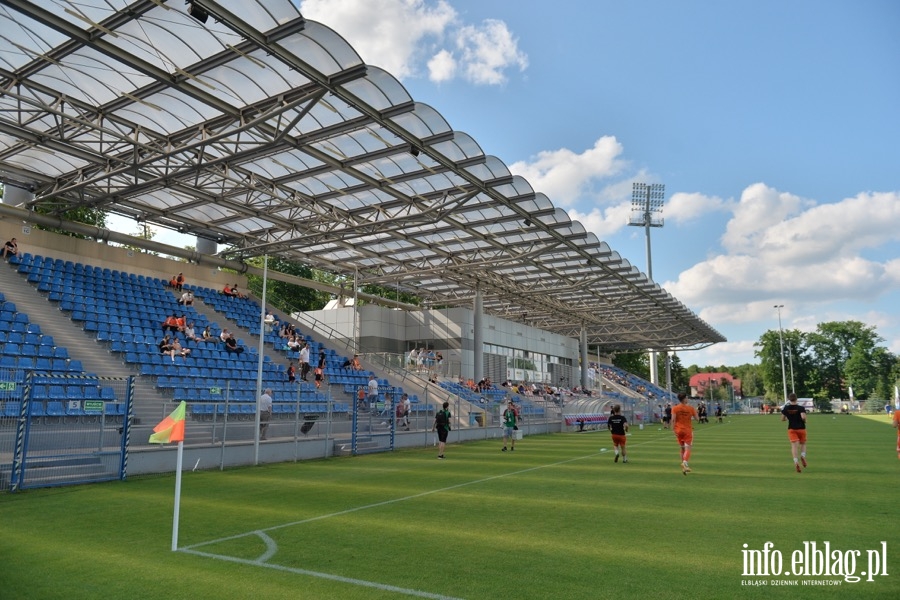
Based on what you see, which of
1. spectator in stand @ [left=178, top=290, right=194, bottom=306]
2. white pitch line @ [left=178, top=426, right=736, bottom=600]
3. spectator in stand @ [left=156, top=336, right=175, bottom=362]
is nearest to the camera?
white pitch line @ [left=178, top=426, right=736, bottom=600]

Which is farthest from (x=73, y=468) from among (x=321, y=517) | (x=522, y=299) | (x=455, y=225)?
(x=522, y=299)

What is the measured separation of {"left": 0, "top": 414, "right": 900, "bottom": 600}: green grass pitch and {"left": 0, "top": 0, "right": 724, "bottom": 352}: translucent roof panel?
1087 centimetres

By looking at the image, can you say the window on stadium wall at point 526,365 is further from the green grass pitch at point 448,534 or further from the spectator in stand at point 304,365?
the green grass pitch at point 448,534

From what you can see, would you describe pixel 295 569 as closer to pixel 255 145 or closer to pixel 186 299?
pixel 255 145

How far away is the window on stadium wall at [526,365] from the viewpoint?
45.0 metres

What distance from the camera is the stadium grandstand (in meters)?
13.9

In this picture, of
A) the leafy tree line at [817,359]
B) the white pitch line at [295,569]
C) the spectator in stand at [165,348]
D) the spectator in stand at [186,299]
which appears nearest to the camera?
the white pitch line at [295,569]

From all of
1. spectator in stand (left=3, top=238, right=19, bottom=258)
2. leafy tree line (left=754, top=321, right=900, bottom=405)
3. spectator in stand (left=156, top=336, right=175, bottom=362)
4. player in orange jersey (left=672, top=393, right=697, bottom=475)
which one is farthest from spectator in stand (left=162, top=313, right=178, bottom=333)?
leafy tree line (left=754, top=321, right=900, bottom=405)

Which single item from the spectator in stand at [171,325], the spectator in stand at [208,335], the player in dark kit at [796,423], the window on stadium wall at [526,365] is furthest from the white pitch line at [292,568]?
the window on stadium wall at [526,365]

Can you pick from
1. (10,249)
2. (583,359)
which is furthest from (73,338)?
(583,359)

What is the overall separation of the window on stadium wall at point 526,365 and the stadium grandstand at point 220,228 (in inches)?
251

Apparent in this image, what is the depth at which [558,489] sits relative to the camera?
1191 centimetres

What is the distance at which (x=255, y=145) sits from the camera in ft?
64.1

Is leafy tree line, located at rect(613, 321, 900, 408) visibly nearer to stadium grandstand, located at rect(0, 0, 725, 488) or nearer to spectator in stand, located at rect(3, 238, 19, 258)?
stadium grandstand, located at rect(0, 0, 725, 488)
